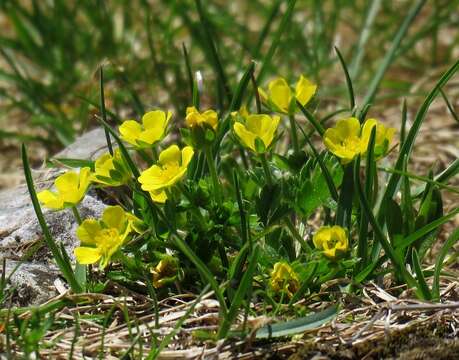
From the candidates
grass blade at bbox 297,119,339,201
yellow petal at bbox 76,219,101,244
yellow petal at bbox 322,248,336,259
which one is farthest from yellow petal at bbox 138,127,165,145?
yellow petal at bbox 322,248,336,259

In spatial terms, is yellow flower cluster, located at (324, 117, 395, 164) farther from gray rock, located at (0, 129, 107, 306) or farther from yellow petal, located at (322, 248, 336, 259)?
gray rock, located at (0, 129, 107, 306)

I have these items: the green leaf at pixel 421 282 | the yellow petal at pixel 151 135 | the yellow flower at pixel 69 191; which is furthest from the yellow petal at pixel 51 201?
the green leaf at pixel 421 282

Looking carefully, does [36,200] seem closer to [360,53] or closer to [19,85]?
[19,85]

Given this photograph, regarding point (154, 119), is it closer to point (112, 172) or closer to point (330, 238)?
point (112, 172)

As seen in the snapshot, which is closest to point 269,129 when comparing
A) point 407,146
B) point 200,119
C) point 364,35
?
point 200,119

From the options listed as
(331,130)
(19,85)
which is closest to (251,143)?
(331,130)

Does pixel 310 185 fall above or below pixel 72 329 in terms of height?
above
